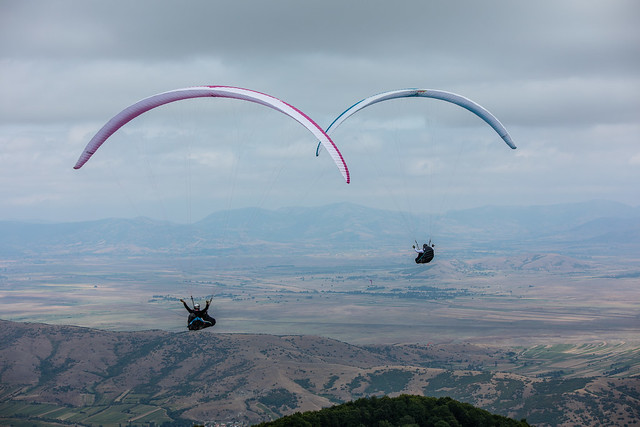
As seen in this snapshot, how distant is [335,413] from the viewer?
9694cm

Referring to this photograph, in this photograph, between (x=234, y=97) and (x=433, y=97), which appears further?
(x=433, y=97)

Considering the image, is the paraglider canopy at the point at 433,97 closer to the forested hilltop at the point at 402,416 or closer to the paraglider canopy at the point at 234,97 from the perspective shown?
the paraglider canopy at the point at 234,97

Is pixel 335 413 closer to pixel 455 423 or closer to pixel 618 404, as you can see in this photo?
pixel 455 423

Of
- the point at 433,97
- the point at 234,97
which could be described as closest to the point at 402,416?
the point at 433,97

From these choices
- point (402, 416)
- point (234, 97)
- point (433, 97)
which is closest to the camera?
point (234, 97)

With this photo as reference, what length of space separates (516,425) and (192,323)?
61.5 m

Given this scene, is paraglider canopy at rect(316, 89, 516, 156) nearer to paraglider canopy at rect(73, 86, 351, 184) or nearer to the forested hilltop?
paraglider canopy at rect(73, 86, 351, 184)

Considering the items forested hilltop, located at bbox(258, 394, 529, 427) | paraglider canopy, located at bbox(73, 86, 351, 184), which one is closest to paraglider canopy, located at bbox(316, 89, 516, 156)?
paraglider canopy, located at bbox(73, 86, 351, 184)

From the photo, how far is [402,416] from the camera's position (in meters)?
96.9

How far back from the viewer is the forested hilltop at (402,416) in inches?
3701

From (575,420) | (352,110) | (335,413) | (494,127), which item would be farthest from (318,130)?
(575,420)

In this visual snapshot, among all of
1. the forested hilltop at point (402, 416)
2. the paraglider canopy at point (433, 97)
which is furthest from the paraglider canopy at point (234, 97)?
the forested hilltop at point (402, 416)

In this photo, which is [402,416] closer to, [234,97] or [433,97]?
[433,97]

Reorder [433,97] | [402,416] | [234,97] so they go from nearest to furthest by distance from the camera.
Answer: [234,97], [433,97], [402,416]
